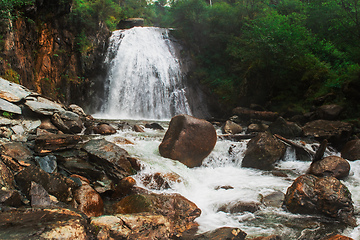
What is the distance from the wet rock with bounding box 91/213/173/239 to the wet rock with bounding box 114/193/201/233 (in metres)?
0.57

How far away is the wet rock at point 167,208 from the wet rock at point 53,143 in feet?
8.65

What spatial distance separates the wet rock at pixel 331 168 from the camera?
6.36 meters

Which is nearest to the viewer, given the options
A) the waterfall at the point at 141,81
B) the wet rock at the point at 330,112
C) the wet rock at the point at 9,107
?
the wet rock at the point at 9,107

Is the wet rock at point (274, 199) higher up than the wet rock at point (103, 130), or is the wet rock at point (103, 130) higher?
the wet rock at point (103, 130)

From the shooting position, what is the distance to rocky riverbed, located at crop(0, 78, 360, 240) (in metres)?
3.07

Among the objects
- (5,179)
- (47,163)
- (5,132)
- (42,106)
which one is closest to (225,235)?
(5,179)

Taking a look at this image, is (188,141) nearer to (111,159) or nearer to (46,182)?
(111,159)

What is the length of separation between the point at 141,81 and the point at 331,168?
553 inches

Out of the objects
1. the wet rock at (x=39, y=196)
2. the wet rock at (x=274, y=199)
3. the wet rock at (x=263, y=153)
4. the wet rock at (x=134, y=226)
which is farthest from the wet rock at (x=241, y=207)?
the wet rock at (x=39, y=196)

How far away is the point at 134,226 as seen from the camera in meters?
3.29

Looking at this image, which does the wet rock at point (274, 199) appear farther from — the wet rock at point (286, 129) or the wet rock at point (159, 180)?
the wet rock at point (286, 129)

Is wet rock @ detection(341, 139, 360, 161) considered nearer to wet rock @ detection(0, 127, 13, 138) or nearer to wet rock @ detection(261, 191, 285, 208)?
wet rock @ detection(261, 191, 285, 208)

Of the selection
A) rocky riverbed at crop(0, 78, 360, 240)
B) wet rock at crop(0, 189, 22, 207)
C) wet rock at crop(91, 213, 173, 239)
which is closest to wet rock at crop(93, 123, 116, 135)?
rocky riverbed at crop(0, 78, 360, 240)

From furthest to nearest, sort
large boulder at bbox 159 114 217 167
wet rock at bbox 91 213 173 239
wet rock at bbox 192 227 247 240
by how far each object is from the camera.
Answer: large boulder at bbox 159 114 217 167
wet rock at bbox 192 227 247 240
wet rock at bbox 91 213 173 239
